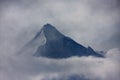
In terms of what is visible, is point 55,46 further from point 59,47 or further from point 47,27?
point 47,27

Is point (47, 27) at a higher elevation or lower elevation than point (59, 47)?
higher

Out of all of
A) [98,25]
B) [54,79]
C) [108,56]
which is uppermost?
[98,25]

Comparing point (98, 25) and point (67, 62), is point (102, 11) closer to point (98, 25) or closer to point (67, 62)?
point (98, 25)

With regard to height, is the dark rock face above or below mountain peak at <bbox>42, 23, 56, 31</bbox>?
below

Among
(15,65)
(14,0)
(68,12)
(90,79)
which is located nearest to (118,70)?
(90,79)

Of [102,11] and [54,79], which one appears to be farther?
[102,11]

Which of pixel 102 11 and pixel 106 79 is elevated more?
pixel 102 11

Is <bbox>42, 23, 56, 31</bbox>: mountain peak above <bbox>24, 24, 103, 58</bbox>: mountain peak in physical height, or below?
above

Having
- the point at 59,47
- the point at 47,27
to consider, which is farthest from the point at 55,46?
the point at 47,27
